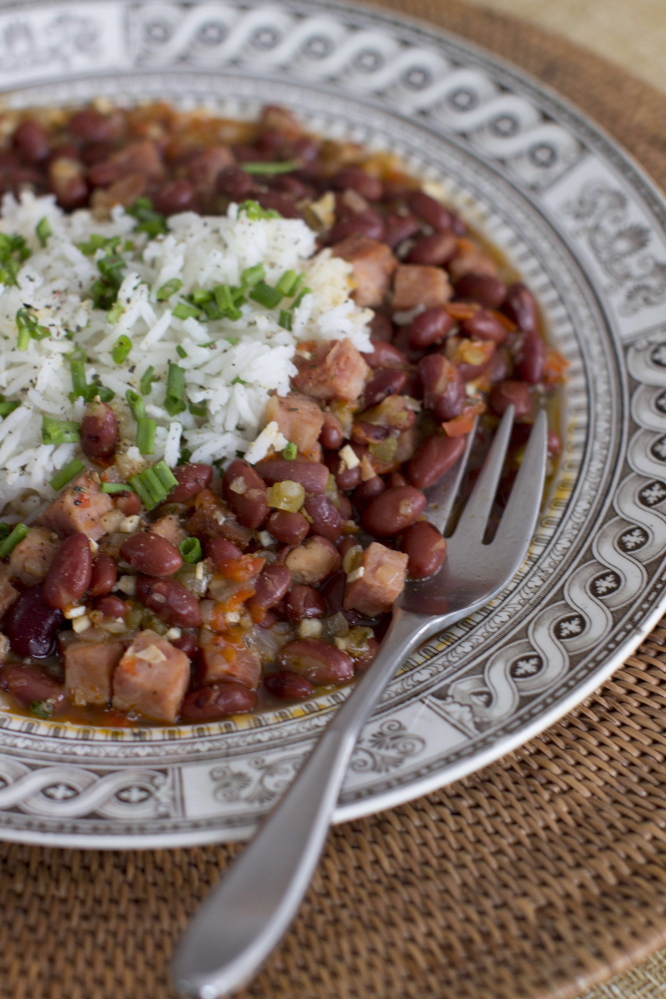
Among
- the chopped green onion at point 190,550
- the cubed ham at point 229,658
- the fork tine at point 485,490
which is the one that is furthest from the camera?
the fork tine at point 485,490

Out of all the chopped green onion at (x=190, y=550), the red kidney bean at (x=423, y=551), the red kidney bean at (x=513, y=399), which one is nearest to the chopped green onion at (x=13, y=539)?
the chopped green onion at (x=190, y=550)

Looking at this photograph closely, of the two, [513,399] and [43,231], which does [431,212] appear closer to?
[513,399]

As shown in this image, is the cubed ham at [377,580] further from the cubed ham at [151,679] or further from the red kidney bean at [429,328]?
the red kidney bean at [429,328]

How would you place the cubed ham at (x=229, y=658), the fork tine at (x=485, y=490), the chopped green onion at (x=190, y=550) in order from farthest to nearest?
the fork tine at (x=485, y=490), the chopped green onion at (x=190, y=550), the cubed ham at (x=229, y=658)

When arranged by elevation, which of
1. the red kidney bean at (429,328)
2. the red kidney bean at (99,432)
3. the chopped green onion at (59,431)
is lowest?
the chopped green onion at (59,431)

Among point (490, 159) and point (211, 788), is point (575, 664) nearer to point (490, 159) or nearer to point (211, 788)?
point (211, 788)

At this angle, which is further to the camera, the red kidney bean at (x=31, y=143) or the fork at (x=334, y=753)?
the red kidney bean at (x=31, y=143)

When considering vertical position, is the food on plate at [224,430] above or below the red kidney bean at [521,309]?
below
